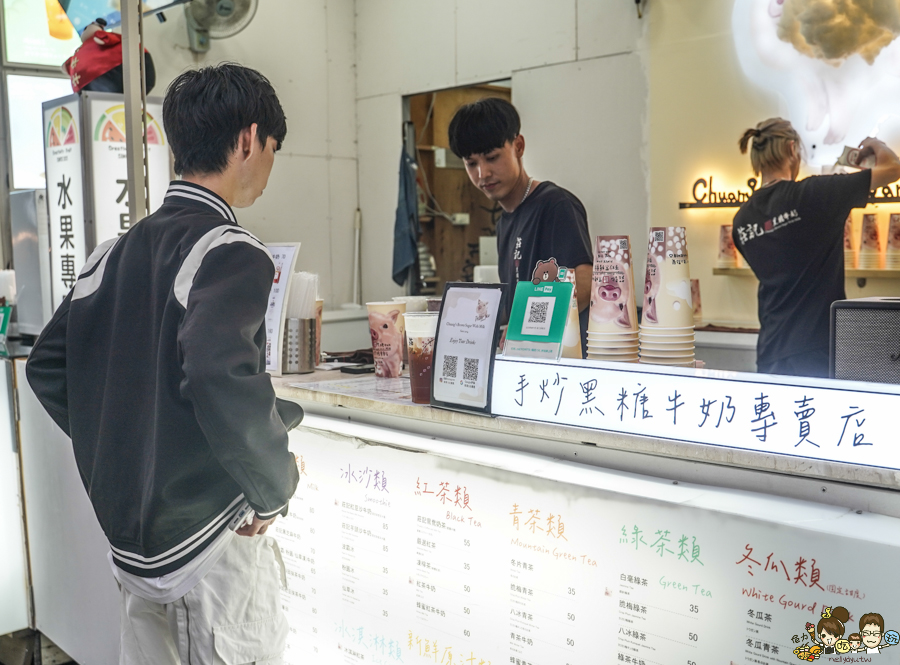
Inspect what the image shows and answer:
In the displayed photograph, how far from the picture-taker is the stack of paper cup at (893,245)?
11.2 ft

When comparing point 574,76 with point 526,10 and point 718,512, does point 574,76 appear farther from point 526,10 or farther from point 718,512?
point 718,512

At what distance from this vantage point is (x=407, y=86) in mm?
5375

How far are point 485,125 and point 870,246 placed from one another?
6.81 ft

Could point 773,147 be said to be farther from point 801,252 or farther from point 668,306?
point 668,306

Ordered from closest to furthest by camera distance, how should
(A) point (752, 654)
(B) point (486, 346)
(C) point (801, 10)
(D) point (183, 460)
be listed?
(A) point (752, 654) < (D) point (183, 460) < (B) point (486, 346) < (C) point (801, 10)

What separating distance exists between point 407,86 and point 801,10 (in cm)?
256

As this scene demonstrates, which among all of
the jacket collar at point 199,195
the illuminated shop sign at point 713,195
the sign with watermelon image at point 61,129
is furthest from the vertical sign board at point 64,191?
the illuminated shop sign at point 713,195

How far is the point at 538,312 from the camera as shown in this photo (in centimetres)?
156

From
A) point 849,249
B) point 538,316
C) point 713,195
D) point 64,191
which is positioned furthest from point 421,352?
point 713,195

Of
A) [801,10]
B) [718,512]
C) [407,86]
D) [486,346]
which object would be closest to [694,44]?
[801,10]

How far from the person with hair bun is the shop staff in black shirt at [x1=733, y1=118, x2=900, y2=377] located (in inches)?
66.5

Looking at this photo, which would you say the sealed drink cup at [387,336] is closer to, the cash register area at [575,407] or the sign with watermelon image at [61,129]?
the cash register area at [575,407]

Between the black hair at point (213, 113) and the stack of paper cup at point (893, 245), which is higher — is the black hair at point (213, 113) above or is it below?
above
